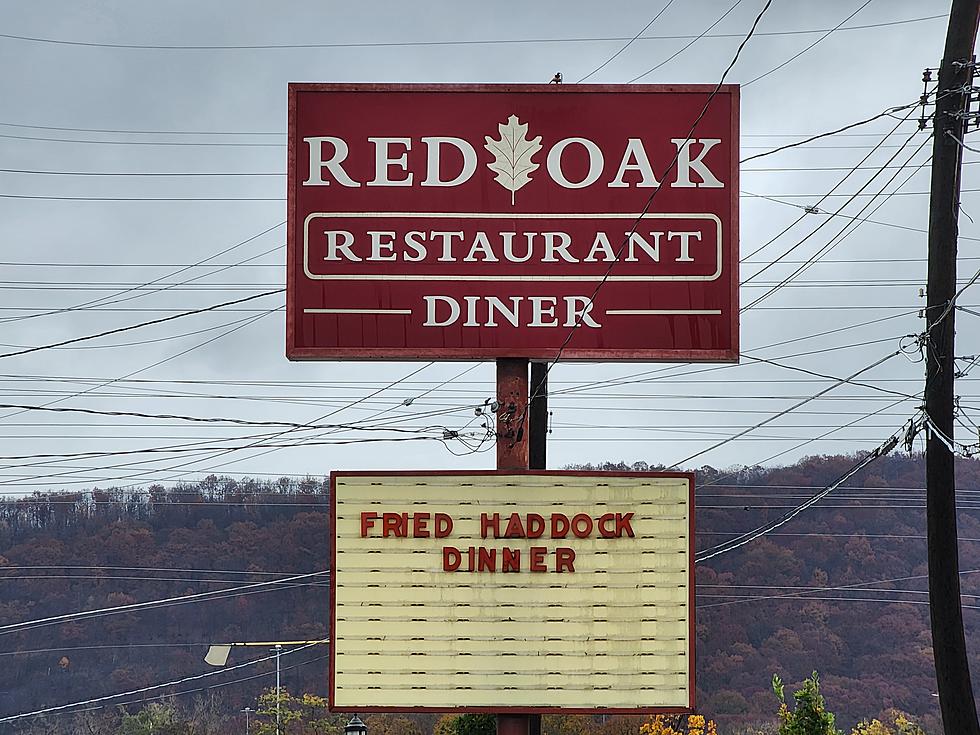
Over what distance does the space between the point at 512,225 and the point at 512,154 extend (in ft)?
2.27

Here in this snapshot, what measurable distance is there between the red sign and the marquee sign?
129cm

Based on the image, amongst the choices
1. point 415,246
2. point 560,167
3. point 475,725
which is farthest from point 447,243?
point 475,725

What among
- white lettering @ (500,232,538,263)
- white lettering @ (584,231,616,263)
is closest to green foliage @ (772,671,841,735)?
white lettering @ (584,231,616,263)

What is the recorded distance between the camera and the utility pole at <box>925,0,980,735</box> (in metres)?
15.9

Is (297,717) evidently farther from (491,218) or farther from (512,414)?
(491,218)

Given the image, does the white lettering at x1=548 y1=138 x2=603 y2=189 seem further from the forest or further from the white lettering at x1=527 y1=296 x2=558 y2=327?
the forest

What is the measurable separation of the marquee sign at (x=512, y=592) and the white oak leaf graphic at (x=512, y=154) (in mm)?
2763

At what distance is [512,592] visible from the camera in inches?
505

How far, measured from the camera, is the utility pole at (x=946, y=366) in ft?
52.0

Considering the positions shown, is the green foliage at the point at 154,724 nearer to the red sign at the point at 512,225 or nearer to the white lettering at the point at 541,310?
the red sign at the point at 512,225

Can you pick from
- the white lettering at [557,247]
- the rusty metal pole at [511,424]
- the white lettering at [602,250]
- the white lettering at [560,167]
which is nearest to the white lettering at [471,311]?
the rusty metal pole at [511,424]

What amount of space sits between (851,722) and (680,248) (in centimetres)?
8497

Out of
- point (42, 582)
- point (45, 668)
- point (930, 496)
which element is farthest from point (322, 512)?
point (930, 496)

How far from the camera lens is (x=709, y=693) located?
9412cm
